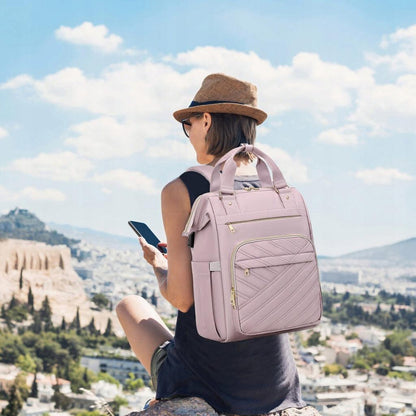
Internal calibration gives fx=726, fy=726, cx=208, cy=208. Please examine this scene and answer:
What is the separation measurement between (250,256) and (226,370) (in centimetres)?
19

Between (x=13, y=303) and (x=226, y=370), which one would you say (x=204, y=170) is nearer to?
(x=226, y=370)

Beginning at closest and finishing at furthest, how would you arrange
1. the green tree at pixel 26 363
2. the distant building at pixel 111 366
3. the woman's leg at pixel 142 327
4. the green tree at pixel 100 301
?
the woman's leg at pixel 142 327 → the green tree at pixel 26 363 → the distant building at pixel 111 366 → the green tree at pixel 100 301

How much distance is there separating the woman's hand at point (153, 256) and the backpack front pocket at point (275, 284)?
21cm

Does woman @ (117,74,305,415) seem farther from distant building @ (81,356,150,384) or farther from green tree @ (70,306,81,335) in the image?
green tree @ (70,306,81,335)

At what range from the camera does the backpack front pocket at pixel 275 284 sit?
96 cm

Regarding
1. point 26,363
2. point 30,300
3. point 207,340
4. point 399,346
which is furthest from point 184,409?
point 30,300

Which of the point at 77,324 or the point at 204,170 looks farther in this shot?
the point at 77,324

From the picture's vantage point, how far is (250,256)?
968 millimetres

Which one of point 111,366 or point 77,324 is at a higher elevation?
point 77,324

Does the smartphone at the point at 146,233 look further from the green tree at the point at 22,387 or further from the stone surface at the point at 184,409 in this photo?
the green tree at the point at 22,387

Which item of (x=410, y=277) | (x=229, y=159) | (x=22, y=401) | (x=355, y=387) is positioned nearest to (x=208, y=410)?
(x=229, y=159)

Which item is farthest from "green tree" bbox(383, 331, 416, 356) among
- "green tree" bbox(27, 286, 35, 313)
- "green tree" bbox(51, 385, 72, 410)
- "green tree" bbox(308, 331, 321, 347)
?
"green tree" bbox(27, 286, 35, 313)

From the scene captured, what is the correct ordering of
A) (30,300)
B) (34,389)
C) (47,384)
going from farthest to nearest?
(30,300)
(47,384)
(34,389)

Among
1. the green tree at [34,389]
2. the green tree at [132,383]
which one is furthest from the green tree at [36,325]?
the green tree at [34,389]
